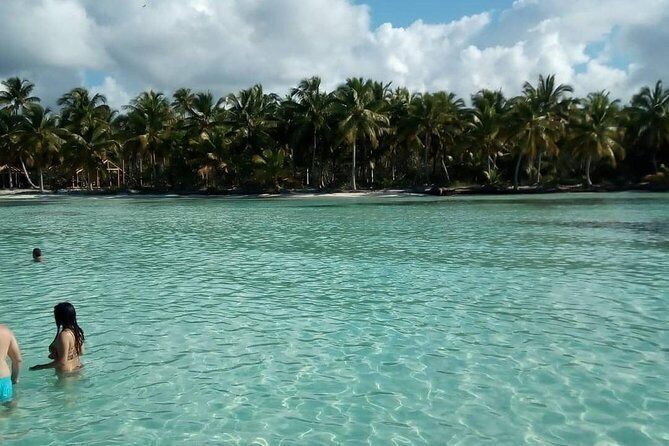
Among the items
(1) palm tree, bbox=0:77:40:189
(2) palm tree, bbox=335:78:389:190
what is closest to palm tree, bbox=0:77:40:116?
(1) palm tree, bbox=0:77:40:189

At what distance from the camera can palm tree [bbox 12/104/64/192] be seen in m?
57.5

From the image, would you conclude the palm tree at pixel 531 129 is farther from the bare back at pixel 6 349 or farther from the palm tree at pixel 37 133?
the bare back at pixel 6 349

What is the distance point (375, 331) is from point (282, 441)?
10.7ft

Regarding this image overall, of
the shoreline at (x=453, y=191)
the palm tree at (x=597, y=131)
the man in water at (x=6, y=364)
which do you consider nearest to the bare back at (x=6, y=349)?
the man in water at (x=6, y=364)

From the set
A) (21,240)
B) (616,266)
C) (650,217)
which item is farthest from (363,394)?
(650,217)

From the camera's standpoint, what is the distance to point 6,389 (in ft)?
17.5

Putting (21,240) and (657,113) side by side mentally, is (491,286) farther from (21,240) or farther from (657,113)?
(657,113)

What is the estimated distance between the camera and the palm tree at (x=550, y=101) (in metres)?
48.5

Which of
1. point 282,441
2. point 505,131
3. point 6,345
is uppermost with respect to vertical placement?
point 505,131

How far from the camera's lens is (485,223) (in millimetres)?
23844

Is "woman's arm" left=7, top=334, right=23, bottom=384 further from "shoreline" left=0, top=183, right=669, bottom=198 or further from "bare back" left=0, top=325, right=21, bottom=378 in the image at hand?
"shoreline" left=0, top=183, right=669, bottom=198

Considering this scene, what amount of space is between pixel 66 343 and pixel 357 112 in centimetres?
4572

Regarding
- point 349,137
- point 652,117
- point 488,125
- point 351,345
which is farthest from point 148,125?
point 351,345

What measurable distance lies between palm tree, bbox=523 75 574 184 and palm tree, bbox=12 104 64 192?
4486 centimetres
